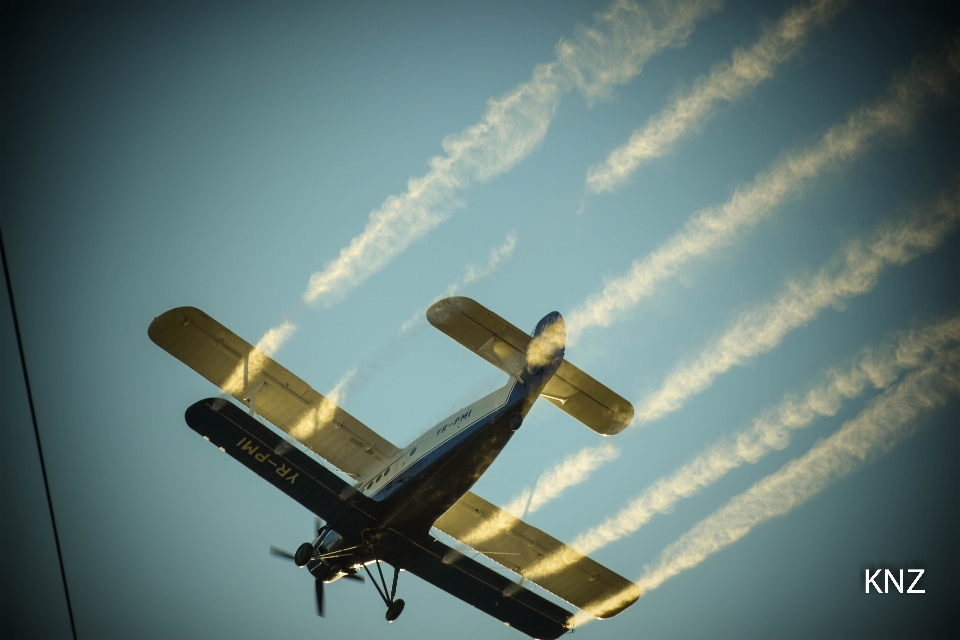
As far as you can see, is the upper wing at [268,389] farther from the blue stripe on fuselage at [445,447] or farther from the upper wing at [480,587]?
the blue stripe on fuselage at [445,447]

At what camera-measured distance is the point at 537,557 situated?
18.5 metres

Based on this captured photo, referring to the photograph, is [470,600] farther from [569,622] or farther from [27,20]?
[27,20]

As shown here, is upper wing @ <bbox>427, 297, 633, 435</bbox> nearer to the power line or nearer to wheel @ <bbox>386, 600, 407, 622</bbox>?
wheel @ <bbox>386, 600, 407, 622</bbox>

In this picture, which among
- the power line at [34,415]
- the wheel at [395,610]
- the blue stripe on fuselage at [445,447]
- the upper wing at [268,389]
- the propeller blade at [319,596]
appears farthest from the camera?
the upper wing at [268,389]

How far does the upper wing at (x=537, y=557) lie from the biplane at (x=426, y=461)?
0.09 feet

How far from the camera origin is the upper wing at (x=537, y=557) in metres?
18.2

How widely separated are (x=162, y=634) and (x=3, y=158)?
89.7 feet

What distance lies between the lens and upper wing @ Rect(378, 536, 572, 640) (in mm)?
15555

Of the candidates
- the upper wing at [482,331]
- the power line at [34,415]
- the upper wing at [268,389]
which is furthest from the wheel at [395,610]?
the power line at [34,415]

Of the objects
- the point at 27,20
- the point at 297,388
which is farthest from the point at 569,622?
the point at 27,20

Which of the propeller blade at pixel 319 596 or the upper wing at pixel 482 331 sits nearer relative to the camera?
the upper wing at pixel 482 331

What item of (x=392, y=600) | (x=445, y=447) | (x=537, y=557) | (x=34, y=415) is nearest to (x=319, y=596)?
(x=392, y=600)

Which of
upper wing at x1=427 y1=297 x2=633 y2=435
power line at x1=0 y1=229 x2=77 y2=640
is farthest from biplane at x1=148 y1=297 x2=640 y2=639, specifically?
power line at x1=0 y1=229 x2=77 y2=640

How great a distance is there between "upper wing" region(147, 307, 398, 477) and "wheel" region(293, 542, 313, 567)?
10.6 ft
